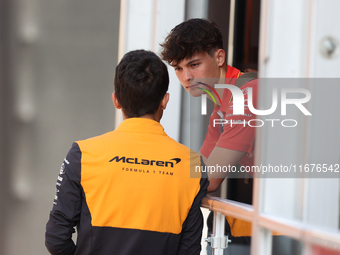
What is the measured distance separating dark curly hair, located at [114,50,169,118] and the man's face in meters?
0.40

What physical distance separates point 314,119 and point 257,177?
233mm

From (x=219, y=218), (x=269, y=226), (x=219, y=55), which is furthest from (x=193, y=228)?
(x=219, y=55)

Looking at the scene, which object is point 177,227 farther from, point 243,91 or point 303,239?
point 243,91

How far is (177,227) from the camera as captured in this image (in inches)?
43.6

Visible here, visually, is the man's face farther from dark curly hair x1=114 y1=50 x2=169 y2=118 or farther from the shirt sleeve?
dark curly hair x1=114 y1=50 x2=169 y2=118

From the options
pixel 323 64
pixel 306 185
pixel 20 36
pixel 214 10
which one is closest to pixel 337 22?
pixel 323 64

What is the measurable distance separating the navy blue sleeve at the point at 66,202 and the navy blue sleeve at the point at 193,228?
335 millimetres

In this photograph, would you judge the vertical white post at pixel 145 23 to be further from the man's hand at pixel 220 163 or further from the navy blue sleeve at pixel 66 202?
the navy blue sleeve at pixel 66 202

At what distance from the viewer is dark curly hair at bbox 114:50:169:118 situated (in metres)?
1.12

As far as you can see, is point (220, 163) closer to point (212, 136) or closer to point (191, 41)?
point (212, 136)

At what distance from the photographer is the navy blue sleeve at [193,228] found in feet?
3.73

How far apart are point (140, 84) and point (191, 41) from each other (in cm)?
48

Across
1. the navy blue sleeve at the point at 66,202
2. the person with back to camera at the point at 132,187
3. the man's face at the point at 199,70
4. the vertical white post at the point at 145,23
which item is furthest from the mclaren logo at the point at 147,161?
the vertical white post at the point at 145,23

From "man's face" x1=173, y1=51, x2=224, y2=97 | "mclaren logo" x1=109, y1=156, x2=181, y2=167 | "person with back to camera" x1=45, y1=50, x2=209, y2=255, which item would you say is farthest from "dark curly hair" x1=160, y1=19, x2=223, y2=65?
"mclaren logo" x1=109, y1=156, x2=181, y2=167
